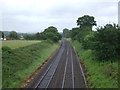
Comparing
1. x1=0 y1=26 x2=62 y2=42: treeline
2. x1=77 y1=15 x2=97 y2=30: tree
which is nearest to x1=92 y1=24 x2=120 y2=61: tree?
x1=77 y1=15 x2=97 y2=30: tree

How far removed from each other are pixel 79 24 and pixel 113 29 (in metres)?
71.8

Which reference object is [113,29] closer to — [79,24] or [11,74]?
[11,74]

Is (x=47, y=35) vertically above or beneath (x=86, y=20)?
beneath

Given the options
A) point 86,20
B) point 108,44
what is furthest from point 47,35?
point 108,44

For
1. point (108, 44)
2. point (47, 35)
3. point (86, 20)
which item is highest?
point (86, 20)

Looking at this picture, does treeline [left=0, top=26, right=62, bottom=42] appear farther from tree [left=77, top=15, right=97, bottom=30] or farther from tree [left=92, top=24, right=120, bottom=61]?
tree [left=92, top=24, right=120, bottom=61]

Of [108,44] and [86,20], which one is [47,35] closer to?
[86,20]

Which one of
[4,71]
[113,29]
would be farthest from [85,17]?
[4,71]

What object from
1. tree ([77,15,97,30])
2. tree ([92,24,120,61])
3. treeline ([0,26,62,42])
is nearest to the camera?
tree ([92,24,120,61])

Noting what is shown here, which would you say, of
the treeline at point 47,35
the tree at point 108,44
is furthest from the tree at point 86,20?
the tree at point 108,44

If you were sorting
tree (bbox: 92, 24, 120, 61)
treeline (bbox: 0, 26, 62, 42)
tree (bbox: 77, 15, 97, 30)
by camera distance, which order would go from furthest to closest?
treeline (bbox: 0, 26, 62, 42) < tree (bbox: 77, 15, 97, 30) < tree (bbox: 92, 24, 120, 61)

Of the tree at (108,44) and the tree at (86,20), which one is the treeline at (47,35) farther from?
the tree at (108,44)

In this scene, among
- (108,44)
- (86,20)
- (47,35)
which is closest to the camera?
(108,44)

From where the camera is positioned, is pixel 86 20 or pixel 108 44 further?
pixel 86 20
